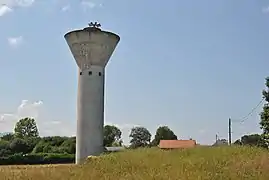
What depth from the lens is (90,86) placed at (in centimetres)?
2620

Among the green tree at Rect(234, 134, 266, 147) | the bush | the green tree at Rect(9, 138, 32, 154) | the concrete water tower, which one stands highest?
the concrete water tower

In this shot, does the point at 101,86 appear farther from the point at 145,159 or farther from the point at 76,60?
the point at 145,159

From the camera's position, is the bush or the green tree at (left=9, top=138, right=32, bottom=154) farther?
the green tree at (left=9, top=138, right=32, bottom=154)

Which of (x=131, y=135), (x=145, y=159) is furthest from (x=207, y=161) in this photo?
(x=131, y=135)

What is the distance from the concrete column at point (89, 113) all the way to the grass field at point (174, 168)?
22.6 ft

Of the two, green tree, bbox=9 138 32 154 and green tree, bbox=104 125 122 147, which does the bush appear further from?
green tree, bbox=104 125 122 147

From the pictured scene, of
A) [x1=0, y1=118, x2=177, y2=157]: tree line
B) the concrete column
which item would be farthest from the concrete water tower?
[x1=0, y1=118, x2=177, y2=157]: tree line

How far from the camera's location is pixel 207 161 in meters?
15.8

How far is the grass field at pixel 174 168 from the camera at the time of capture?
40.8 ft

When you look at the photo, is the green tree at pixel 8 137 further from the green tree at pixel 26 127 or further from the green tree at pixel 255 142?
the green tree at pixel 255 142

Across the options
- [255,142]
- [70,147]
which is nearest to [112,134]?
[70,147]

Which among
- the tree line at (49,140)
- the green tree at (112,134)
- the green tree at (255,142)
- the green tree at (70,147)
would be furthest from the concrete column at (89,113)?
the green tree at (112,134)

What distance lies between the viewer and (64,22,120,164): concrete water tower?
1029 inches

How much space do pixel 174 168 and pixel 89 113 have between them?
1267 centimetres
